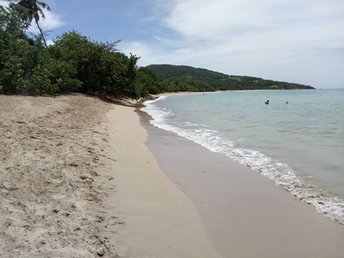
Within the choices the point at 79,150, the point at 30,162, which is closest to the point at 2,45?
the point at 79,150

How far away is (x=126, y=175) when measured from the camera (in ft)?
20.7

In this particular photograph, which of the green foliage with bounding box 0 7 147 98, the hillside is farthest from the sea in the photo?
the hillside

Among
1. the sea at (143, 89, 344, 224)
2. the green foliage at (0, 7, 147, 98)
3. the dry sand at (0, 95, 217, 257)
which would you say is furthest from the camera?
the green foliage at (0, 7, 147, 98)

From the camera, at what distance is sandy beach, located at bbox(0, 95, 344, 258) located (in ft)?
12.3

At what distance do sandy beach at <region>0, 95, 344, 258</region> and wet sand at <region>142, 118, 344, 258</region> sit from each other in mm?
14

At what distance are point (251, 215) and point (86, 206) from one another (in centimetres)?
224

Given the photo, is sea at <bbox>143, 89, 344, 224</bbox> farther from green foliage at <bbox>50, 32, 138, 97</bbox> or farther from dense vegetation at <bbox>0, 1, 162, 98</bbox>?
green foliage at <bbox>50, 32, 138, 97</bbox>

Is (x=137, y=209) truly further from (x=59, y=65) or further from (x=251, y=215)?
(x=59, y=65)

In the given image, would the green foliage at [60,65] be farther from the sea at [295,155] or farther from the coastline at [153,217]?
the coastline at [153,217]

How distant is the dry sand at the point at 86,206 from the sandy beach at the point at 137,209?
0.4 inches

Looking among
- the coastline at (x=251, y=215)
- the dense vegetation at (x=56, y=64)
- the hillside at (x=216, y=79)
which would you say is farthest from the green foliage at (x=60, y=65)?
the hillside at (x=216, y=79)

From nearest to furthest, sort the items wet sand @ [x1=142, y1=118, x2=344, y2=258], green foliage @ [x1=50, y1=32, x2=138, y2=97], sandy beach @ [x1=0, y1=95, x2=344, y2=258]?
sandy beach @ [x1=0, y1=95, x2=344, y2=258], wet sand @ [x1=142, y1=118, x2=344, y2=258], green foliage @ [x1=50, y1=32, x2=138, y2=97]

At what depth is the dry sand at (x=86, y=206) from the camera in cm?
362

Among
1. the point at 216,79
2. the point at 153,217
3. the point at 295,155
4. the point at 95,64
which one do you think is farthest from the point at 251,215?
the point at 216,79
